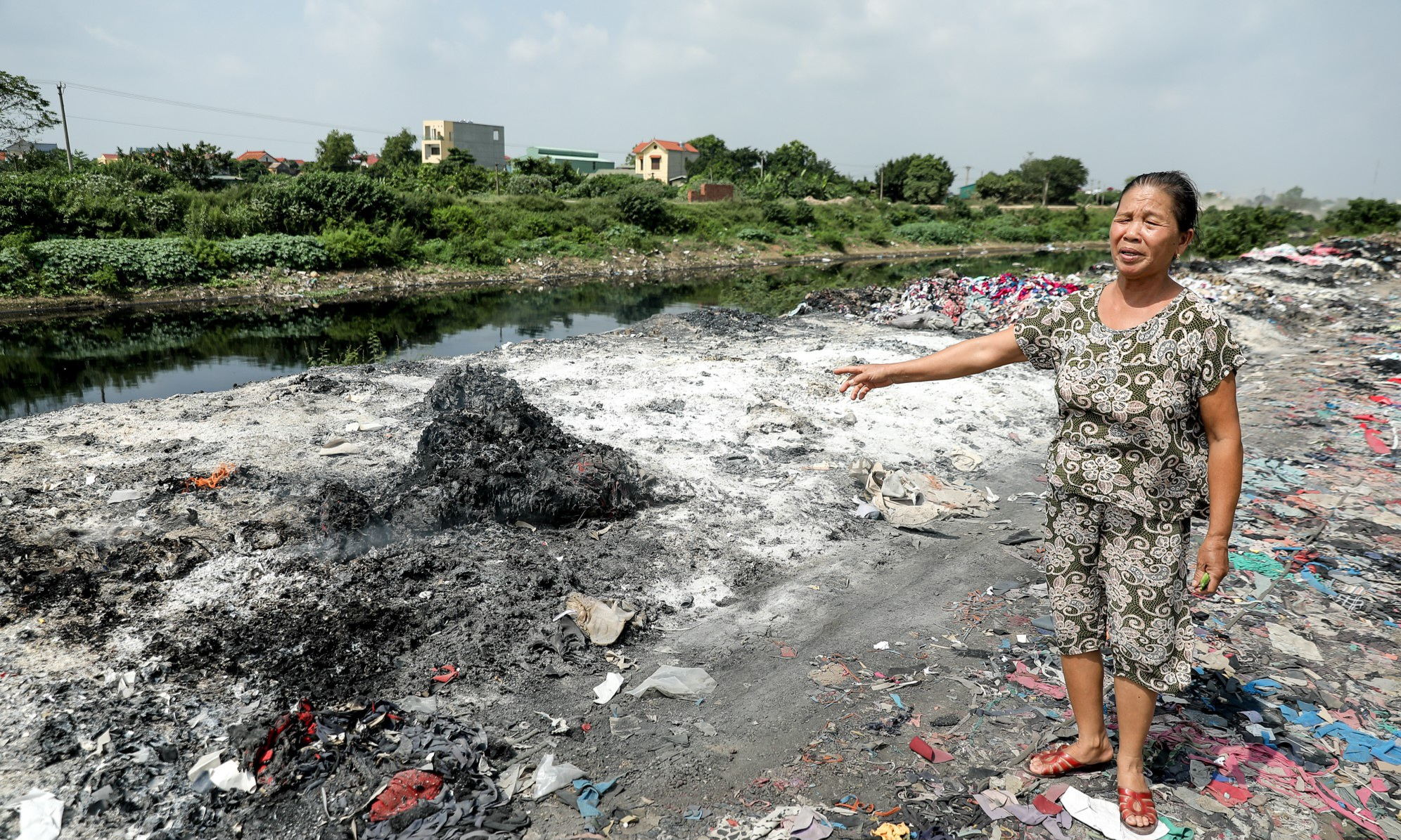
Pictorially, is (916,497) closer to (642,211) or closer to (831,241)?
(642,211)

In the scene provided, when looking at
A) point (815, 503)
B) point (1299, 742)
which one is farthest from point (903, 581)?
point (1299, 742)

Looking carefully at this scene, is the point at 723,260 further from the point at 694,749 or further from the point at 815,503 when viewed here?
the point at 694,749

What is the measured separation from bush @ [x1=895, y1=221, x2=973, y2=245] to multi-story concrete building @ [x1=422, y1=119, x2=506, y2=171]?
108 feet

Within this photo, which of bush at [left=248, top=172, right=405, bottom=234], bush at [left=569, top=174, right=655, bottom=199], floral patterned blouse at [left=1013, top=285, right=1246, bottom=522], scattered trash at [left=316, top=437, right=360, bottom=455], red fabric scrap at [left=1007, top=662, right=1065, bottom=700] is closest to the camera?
floral patterned blouse at [left=1013, top=285, right=1246, bottom=522]

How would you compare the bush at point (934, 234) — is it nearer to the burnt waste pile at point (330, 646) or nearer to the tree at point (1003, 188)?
the tree at point (1003, 188)

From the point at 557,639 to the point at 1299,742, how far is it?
8.68 ft

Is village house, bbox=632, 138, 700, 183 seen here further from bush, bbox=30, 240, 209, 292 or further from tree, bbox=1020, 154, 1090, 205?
bush, bbox=30, 240, 209, 292

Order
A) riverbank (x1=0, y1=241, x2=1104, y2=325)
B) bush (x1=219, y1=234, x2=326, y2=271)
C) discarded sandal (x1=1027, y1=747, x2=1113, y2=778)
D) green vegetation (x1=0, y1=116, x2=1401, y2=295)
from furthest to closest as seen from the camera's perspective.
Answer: bush (x1=219, y1=234, x2=326, y2=271)
green vegetation (x1=0, y1=116, x2=1401, y2=295)
riverbank (x1=0, y1=241, x2=1104, y2=325)
discarded sandal (x1=1027, y1=747, x2=1113, y2=778)

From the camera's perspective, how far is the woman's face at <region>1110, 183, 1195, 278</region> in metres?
1.81

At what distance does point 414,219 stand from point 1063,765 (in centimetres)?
2670

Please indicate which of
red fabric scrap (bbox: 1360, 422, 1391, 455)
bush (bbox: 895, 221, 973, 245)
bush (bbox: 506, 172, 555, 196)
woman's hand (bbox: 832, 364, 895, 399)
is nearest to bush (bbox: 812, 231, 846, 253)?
bush (bbox: 895, 221, 973, 245)

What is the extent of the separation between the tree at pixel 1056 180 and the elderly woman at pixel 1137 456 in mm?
57241

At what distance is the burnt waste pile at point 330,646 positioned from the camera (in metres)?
2.30

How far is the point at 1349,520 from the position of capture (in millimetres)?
4168
